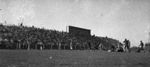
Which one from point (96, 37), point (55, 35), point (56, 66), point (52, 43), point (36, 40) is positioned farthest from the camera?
point (96, 37)

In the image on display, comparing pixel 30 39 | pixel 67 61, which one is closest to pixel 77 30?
pixel 30 39

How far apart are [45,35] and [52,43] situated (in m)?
3.72

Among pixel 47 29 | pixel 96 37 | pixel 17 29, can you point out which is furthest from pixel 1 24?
pixel 96 37

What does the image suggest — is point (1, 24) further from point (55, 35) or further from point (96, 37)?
point (96, 37)

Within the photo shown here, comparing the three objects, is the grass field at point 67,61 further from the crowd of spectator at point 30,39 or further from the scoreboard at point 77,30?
the scoreboard at point 77,30

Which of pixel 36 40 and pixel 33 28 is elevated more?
pixel 33 28

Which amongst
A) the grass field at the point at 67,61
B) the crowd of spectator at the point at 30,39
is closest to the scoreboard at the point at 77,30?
the crowd of spectator at the point at 30,39

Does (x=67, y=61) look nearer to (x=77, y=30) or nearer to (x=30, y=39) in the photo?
(x=30, y=39)

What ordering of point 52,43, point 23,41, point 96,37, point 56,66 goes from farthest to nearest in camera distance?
point 96,37 → point 52,43 → point 23,41 → point 56,66

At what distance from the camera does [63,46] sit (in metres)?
50.6

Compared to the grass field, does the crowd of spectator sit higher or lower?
higher

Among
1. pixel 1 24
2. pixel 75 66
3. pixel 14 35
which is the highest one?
pixel 1 24

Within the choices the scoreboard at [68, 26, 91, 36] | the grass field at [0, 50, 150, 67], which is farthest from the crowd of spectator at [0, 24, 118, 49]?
the grass field at [0, 50, 150, 67]

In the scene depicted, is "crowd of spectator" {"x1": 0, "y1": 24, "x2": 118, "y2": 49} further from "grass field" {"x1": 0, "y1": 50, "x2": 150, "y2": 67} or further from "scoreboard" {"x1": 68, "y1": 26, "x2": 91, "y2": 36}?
"grass field" {"x1": 0, "y1": 50, "x2": 150, "y2": 67}
